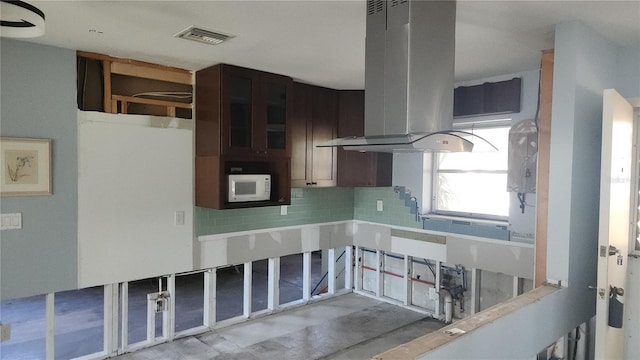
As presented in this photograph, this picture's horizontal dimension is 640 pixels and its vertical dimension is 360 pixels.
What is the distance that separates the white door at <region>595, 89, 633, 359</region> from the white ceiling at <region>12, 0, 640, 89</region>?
517 millimetres

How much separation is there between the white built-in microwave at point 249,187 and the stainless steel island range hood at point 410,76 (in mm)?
1709

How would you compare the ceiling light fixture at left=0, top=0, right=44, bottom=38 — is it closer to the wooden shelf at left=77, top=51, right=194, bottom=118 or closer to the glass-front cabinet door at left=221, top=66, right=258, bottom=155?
the wooden shelf at left=77, top=51, right=194, bottom=118

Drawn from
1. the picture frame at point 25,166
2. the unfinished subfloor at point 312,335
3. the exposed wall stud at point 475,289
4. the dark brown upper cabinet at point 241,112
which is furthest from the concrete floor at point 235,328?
the dark brown upper cabinet at point 241,112

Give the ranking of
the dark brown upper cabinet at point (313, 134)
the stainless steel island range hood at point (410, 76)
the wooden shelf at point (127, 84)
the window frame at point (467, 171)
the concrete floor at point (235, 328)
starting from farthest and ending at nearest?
the dark brown upper cabinet at point (313, 134) < the window frame at point (467, 171) < the concrete floor at point (235, 328) < the wooden shelf at point (127, 84) < the stainless steel island range hood at point (410, 76)

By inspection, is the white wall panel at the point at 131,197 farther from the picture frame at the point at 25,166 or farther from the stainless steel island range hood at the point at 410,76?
the stainless steel island range hood at the point at 410,76

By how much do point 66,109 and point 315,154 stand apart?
7.67 feet

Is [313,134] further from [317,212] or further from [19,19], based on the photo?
[19,19]

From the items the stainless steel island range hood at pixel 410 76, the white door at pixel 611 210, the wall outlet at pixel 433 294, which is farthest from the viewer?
the wall outlet at pixel 433 294

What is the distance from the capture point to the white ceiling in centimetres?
224

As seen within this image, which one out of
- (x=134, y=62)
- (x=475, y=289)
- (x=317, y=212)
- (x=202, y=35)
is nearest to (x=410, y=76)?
(x=202, y=35)

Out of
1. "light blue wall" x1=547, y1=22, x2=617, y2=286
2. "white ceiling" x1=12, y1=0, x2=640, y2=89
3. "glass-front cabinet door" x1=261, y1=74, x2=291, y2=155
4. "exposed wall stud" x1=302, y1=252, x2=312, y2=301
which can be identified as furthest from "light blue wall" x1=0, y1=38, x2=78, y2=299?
"light blue wall" x1=547, y1=22, x2=617, y2=286

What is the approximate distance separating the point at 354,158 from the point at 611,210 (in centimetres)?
280

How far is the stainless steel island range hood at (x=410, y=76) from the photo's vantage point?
1.96m

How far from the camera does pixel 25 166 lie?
2.91 m
